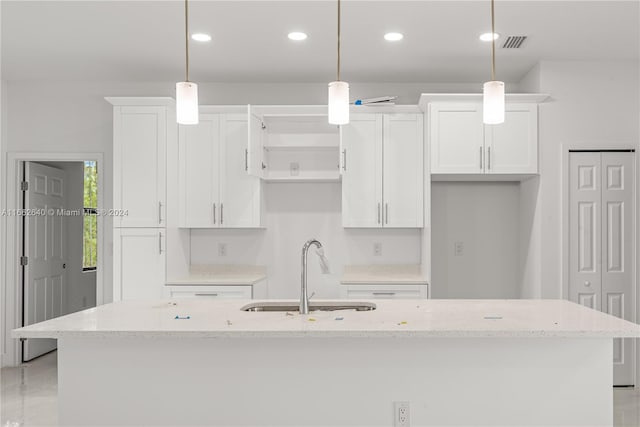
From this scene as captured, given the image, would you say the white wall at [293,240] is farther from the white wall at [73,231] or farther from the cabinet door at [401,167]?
the white wall at [73,231]

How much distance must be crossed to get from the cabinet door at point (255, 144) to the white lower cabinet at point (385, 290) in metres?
1.21

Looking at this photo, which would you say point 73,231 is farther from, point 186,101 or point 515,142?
point 515,142

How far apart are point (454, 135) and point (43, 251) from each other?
4.19 metres

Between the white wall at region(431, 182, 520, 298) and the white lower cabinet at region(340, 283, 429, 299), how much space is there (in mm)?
551

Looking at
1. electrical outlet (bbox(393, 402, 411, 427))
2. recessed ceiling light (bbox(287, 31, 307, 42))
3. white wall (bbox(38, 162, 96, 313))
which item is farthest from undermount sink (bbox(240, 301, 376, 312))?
white wall (bbox(38, 162, 96, 313))

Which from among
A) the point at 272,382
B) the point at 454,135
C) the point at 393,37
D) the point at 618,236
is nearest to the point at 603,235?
the point at 618,236

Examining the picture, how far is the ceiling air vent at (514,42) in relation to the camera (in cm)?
386

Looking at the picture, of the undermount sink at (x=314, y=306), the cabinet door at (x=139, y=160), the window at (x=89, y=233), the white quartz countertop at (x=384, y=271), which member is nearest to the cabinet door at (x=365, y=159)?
the white quartz countertop at (x=384, y=271)

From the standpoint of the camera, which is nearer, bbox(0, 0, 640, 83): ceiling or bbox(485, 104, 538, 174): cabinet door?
bbox(0, 0, 640, 83): ceiling

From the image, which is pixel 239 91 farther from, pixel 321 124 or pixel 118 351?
pixel 118 351

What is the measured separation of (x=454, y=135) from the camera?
4.39 metres

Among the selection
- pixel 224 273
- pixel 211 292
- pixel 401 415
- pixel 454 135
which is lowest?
pixel 401 415

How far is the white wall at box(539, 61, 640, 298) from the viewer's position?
4.36m

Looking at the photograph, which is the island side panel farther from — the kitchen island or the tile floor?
the tile floor
